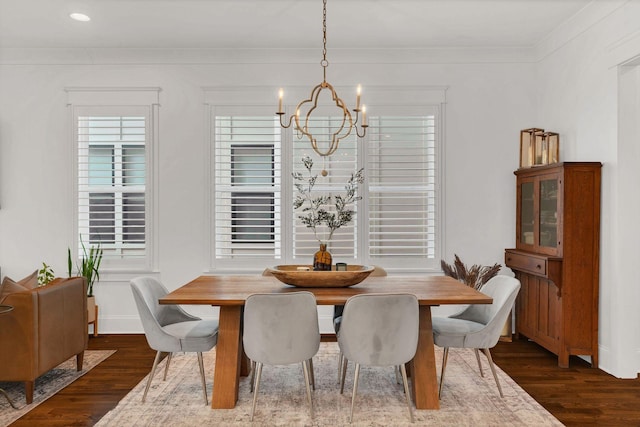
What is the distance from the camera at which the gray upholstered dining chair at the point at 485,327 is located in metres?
3.11

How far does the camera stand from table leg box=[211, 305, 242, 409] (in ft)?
10.0

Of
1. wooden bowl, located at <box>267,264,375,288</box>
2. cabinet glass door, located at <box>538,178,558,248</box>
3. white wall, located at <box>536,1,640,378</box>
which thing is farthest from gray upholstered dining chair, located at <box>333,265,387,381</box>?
white wall, located at <box>536,1,640,378</box>

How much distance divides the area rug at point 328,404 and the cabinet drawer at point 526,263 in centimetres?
93

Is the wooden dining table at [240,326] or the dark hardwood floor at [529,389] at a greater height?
the wooden dining table at [240,326]

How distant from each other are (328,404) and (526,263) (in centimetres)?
234

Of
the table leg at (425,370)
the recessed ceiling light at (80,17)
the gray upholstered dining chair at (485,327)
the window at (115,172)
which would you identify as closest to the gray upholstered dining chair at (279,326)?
the table leg at (425,370)

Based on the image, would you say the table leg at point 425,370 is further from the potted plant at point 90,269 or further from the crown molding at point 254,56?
the potted plant at point 90,269

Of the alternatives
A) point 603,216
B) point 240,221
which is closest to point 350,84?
point 240,221

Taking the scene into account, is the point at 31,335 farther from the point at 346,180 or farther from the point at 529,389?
the point at 529,389

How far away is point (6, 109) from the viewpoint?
16.5 feet

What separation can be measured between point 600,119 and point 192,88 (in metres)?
3.76

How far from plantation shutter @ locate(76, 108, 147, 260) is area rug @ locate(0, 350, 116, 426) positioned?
126cm

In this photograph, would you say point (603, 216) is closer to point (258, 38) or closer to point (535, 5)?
point (535, 5)

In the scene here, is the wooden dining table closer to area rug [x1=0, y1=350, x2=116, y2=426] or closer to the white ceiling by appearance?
area rug [x1=0, y1=350, x2=116, y2=426]
